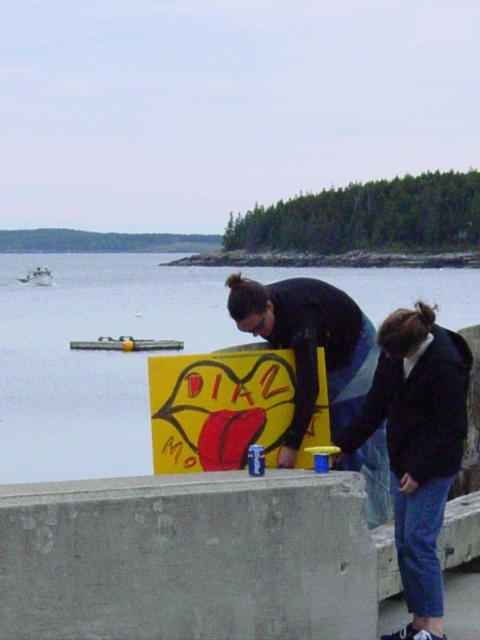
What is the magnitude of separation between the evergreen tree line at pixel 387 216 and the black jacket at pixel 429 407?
147055 millimetres

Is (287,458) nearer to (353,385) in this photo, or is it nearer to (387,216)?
(353,385)

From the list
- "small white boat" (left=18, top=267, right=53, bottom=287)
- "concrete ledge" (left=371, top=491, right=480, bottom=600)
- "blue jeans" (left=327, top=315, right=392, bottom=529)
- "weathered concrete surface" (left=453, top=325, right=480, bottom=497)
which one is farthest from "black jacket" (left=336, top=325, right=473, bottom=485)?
"small white boat" (left=18, top=267, right=53, bottom=287)

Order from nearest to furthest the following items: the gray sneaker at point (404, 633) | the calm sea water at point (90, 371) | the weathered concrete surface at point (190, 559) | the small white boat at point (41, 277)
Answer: the weathered concrete surface at point (190, 559) < the gray sneaker at point (404, 633) < the calm sea water at point (90, 371) < the small white boat at point (41, 277)

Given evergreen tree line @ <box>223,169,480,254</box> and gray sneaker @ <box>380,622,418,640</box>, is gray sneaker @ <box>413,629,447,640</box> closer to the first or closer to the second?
gray sneaker @ <box>380,622,418,640</box>

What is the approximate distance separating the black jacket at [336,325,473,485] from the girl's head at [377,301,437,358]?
10cm

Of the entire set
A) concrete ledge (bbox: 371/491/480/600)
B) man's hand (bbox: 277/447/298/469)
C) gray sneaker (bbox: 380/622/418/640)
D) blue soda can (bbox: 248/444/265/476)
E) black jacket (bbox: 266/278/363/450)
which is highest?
black jacket (bbox: 266/278/363/450)

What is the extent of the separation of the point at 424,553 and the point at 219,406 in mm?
1140

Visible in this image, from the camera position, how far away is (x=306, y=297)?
560cm

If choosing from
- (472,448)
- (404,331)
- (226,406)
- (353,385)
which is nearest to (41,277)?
(472,448)

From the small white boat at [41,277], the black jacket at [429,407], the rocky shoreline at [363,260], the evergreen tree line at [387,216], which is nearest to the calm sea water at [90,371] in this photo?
the black jacket at [429,407]

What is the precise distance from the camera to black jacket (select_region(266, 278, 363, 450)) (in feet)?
18.1

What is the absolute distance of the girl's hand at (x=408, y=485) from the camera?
4895 mm

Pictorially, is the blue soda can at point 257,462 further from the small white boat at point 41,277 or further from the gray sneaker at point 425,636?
the small white boat at point 41,277

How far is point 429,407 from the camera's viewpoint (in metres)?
4.89
